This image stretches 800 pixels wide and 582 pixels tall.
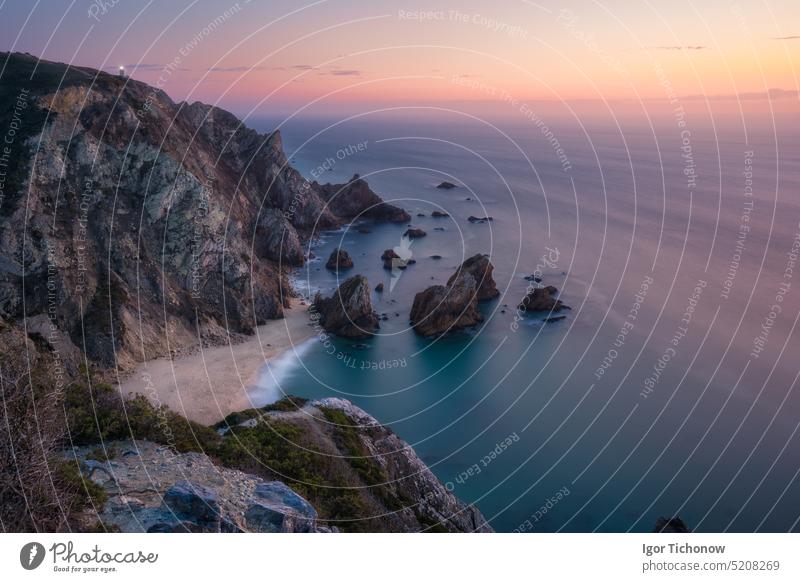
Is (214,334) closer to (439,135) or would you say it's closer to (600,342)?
(600,342)

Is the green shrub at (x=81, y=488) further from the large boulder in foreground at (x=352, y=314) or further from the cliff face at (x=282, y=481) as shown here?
the large boulder in foreground at (x=352, y=314)

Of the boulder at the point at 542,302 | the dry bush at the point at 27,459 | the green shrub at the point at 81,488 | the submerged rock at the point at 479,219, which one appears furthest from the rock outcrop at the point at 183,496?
the submerged rock at the point at 479,219

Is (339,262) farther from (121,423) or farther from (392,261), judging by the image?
(121,423)

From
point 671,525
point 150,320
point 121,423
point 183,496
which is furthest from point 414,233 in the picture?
point 183,496

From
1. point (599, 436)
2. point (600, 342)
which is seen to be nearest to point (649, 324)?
point (600, 342)

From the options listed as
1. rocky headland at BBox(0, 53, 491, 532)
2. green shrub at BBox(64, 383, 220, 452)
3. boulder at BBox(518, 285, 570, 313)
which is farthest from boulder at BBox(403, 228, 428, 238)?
green shrub at BBox(64, 383, 220, 452)

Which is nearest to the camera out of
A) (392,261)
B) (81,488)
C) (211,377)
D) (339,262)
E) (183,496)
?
(81,488)

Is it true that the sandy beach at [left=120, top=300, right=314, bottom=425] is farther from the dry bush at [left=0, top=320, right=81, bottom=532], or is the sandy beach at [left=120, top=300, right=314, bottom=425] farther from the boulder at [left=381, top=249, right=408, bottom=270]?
the boulder at [left=381, top=249, right=408, bottom=270]
